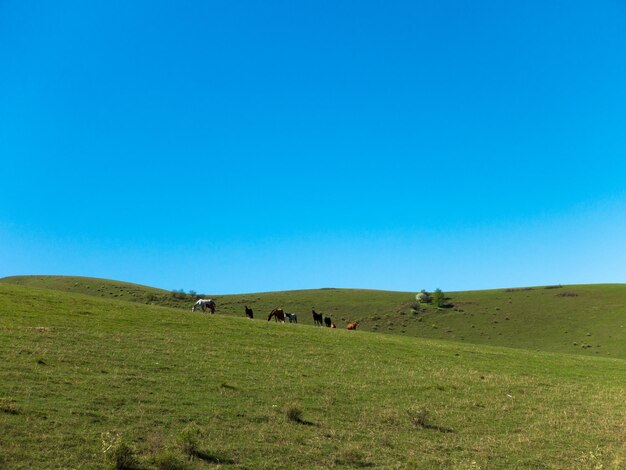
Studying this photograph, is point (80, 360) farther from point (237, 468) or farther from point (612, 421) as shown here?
point (612, 421)

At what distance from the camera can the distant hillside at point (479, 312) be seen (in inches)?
3071

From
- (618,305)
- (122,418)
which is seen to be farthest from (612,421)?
(618,305)

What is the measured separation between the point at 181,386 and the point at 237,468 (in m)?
7.17

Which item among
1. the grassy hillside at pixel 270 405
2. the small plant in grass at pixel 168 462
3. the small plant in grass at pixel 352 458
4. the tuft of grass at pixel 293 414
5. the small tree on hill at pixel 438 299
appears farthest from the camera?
the small tree on hill at pixel 438 299

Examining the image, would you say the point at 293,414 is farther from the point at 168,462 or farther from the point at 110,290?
the point at 110,290

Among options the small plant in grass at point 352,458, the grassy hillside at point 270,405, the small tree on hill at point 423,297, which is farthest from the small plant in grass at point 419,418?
the small tree on hill at point 423,297

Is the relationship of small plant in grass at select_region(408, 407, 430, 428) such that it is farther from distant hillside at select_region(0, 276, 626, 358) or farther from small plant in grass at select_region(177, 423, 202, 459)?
distant hillside at select_region(0, 276, 626, 358)

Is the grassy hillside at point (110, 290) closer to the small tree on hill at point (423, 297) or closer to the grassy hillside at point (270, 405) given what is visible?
the small tree on hill at point (423, 297)

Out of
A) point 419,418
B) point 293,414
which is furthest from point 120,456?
point 419,418

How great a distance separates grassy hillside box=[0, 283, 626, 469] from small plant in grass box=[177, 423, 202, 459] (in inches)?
1.4

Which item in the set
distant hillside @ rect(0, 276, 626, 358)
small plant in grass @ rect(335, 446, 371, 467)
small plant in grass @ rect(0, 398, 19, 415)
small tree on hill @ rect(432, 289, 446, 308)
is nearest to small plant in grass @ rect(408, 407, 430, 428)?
small plant in grass @ rect(335, 446, 371, 467)

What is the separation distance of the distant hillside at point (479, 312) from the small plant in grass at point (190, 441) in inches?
2545

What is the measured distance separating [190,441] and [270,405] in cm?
499

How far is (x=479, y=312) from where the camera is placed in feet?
330
